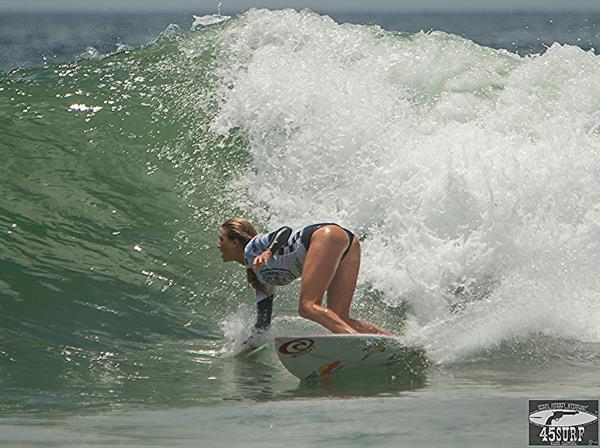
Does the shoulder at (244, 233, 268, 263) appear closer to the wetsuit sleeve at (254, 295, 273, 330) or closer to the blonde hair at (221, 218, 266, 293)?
the blonde hair at (221, 218, 266, 293)

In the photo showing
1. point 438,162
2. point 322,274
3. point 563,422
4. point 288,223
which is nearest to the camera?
point 563,422

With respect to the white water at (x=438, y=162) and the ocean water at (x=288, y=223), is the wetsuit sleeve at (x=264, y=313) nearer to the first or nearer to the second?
the ocean water at (x=288, y=223)

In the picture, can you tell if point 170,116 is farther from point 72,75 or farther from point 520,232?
point 520,232

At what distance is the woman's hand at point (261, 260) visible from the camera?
770 centimetres

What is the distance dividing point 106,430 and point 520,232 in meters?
4.66

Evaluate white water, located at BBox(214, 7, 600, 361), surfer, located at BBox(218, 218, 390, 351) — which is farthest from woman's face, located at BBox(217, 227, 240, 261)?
white water, located at BBox(214, 7, 600, 361)

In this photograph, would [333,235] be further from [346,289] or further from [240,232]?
[240,232]

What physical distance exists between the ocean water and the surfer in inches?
21.5

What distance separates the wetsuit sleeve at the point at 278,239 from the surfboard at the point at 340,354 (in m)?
0.74

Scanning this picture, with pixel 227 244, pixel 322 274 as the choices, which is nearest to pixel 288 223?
pixel 227 244

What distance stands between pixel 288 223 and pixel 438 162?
1508mm

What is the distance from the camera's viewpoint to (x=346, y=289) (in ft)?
25.6

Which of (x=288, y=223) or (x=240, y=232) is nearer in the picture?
(x=240, y=232)

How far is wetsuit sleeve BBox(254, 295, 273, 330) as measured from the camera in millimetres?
7949
